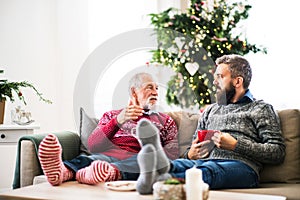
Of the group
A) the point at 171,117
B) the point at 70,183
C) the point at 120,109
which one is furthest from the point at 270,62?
the point at 70,183

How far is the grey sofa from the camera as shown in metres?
2.37

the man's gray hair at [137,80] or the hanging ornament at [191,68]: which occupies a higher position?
the hanging ornament at [191,68]

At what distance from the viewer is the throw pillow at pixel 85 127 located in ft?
9.52

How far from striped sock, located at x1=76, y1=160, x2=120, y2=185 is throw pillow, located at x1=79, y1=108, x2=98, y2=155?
46 cm

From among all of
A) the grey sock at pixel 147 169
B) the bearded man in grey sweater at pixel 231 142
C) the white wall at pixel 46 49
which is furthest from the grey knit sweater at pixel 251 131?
the white wall at pixel 46 49

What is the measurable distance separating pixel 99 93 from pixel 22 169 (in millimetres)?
606

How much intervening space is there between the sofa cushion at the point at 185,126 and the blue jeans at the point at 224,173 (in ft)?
1.16

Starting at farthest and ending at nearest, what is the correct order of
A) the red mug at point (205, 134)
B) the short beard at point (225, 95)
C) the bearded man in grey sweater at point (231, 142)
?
the short beard at point (225, 95)
the red mug at point (205, 134)
the bearded man in grey sweater at point (231, 142)

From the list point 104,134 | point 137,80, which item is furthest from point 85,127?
point 137,80

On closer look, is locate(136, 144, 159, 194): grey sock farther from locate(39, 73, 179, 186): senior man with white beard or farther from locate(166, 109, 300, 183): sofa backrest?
locate(166, 109, 300, 183): sofa backrest

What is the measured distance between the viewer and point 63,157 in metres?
2.78

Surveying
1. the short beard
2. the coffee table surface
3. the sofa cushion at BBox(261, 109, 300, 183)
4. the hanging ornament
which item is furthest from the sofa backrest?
the hanging ornament

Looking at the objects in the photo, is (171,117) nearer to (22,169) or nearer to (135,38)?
(135,38)

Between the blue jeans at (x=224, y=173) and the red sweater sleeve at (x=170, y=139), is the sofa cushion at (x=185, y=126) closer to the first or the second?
the red sweater sleeve at (x=170, y=139)
